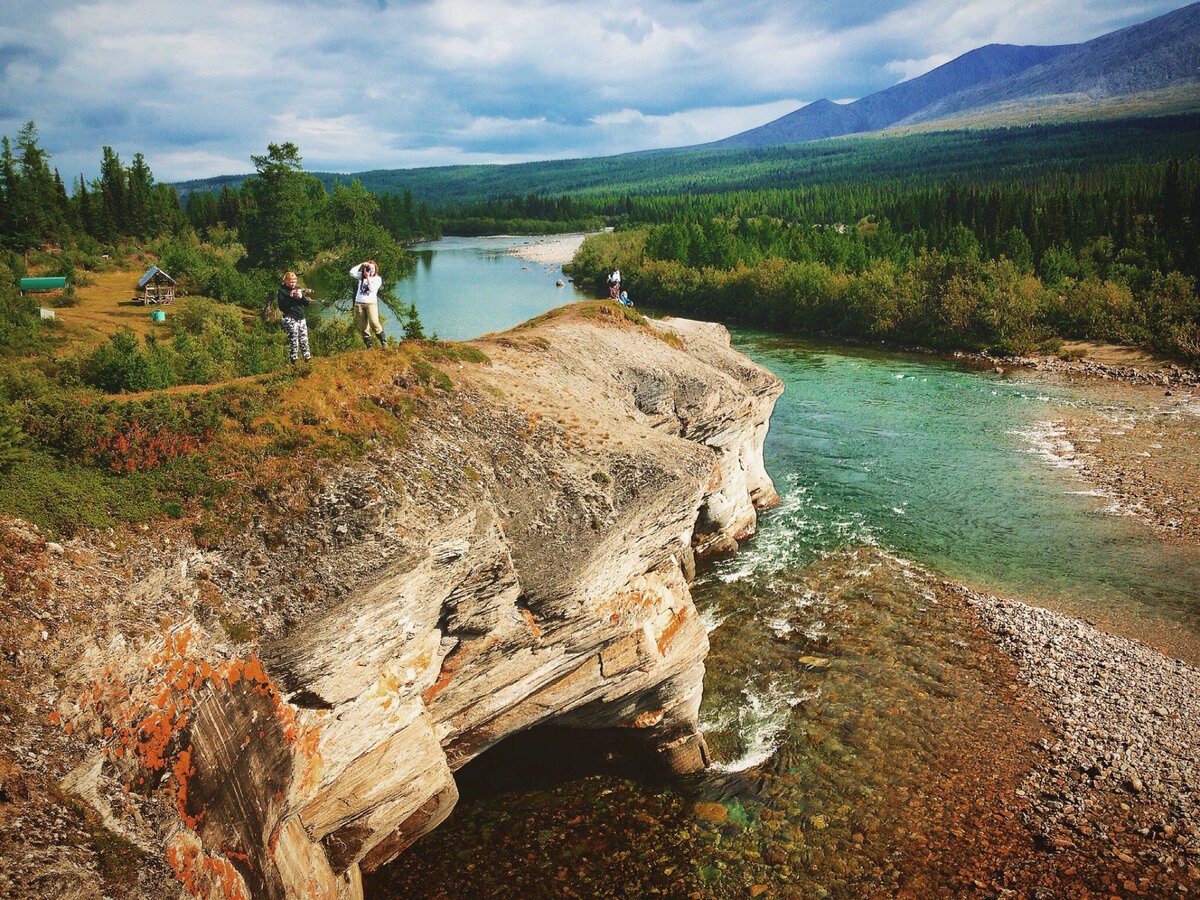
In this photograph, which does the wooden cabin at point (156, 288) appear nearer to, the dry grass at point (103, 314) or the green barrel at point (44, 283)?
the dry grass at point (103, 314)

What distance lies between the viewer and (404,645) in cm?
1268

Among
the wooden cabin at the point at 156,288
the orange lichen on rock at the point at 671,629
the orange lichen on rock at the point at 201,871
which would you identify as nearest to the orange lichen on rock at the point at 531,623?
the orange lichen on rock at the point at 671,629

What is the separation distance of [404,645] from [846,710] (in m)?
12.1

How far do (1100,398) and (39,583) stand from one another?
54.9m

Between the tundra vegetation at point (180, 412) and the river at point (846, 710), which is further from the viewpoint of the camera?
the river at point (846, 710)

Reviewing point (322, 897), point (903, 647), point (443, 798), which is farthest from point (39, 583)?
point (903, 647)

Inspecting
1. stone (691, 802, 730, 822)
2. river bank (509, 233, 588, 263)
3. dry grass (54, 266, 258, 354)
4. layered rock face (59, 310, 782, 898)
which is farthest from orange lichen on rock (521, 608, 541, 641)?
river bank (509, 233, 588, 263)

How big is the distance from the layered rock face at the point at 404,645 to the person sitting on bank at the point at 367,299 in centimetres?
322

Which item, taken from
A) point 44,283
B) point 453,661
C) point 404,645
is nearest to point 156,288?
point 44,283

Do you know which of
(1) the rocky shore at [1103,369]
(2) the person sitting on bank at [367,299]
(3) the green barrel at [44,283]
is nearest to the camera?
(2) the person sitting on bank at [367,299]

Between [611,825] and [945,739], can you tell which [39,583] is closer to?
[611,825]

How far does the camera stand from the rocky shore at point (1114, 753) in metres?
14.4

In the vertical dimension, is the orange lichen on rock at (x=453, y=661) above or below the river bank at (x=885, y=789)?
above

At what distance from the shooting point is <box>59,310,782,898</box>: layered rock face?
9688mm
